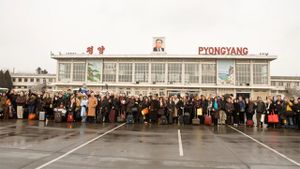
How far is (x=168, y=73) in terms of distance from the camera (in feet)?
226

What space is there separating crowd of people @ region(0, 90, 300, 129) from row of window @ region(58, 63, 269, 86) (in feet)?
160

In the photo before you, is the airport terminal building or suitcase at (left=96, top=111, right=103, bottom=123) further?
the airport terminal building

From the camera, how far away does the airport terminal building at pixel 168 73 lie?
6575 cm

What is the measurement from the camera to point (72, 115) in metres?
19.1

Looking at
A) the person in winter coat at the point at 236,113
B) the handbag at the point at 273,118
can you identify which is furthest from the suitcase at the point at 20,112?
the handbag at the point at 273,118

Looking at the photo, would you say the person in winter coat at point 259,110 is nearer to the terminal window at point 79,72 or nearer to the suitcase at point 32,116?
the suitcase at point 32,116

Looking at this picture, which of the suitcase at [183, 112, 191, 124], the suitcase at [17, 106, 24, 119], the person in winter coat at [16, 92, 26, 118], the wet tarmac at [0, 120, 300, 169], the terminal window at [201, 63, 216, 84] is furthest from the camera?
the terminal window at [201, 63, 216, 84]

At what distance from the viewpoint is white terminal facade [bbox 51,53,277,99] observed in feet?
216

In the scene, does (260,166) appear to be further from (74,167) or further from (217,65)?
(217,65)

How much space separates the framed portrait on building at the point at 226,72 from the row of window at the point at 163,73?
3.46ft

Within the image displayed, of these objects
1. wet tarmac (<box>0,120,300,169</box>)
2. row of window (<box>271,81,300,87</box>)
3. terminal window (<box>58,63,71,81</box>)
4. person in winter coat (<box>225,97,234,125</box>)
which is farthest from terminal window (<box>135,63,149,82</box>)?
wet tarmac (<box>0,120,300,169</box>)

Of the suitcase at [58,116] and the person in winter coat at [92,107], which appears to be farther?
the person in winter coat at [92,107]

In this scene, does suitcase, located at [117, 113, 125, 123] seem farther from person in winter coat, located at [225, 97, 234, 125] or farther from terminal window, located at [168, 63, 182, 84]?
terminal window, located at [168, 63, 182, 84]

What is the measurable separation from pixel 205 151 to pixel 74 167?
175 inches
